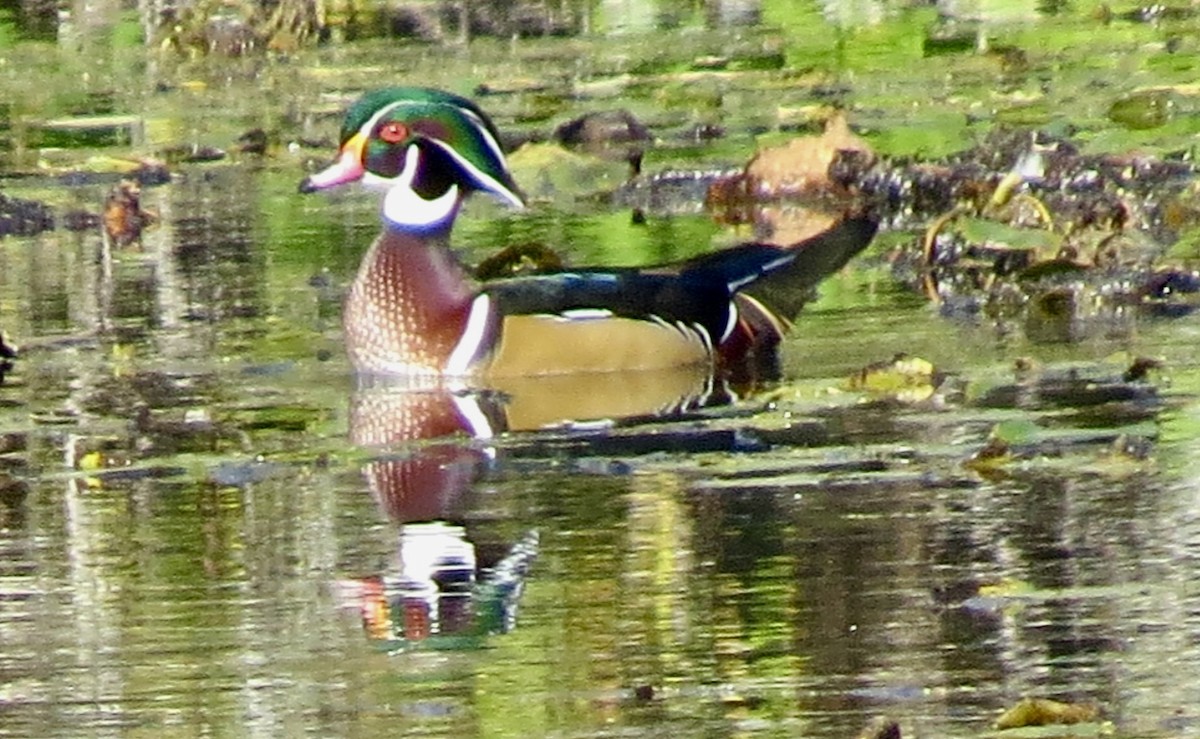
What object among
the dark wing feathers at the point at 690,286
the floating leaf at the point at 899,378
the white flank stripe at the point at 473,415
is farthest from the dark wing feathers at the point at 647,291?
the floating leaf at the point at 899,378

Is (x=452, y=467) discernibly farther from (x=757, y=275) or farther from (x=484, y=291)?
(x=757, y=275)

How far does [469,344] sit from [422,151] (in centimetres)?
98

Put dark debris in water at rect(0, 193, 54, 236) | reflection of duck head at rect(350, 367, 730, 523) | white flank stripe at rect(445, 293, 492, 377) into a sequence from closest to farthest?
reflection of duck head at rect(350, 367, 730, 523)
white flank stripe at rect(445, 293, 492, 377)
dark debris in water at rect(0, 193, 54, 236)

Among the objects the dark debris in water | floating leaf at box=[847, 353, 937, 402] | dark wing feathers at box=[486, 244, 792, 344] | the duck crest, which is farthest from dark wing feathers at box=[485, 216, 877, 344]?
the dark debris in water

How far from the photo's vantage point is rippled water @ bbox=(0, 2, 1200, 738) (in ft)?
20.4

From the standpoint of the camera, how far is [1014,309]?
11.1m

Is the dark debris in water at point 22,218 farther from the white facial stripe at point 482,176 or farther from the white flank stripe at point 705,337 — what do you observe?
the white flank stripe at point 705,337

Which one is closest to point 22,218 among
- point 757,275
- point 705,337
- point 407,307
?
point 407,307

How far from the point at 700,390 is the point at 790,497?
7.03ft

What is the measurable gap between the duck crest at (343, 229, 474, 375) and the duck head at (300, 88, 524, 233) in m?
0.26

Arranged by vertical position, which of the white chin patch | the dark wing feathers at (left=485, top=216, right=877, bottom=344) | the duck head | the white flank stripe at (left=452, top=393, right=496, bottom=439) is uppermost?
the duck head

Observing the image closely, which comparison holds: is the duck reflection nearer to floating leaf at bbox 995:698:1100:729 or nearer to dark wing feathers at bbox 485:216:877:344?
dark wing feathers at bbox 485:216:877:344

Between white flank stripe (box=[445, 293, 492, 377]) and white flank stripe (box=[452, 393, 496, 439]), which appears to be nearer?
white flank stripe (box=[452, 393, 496, 439])

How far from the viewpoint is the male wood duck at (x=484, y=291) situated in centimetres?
1042
